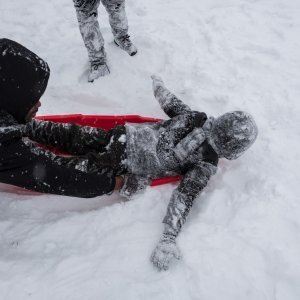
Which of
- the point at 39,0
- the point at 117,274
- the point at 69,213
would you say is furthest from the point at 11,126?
the point at 39,0

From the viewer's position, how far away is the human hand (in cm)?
215

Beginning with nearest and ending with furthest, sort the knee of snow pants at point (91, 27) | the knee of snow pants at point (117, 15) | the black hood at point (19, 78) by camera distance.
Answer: the black hood at point (19, 78) < the knee of snow pants at point (91, 27) < the knee of snow pants at point (117, 15)

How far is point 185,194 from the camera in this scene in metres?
2.44

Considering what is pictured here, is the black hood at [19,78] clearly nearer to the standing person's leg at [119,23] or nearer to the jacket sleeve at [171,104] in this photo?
the jacket sleeve at [171,104]

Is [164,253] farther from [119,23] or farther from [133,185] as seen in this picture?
[119,23]

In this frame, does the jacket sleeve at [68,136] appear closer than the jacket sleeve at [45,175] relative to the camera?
No

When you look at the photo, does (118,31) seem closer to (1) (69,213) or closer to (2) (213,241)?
(1) (69,213)

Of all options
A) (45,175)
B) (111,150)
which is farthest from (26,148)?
(111,150)

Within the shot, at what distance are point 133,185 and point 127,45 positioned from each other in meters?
1.75

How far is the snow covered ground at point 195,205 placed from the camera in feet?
6.95

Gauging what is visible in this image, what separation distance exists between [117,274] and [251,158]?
4.46 feet

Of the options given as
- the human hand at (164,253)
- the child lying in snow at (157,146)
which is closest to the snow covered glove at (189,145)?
the child lying in snow at (157,146)

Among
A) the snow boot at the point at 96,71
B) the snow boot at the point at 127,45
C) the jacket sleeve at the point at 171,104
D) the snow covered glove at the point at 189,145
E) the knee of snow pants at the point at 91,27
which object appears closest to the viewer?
the snow covered glove at the point at 189,145

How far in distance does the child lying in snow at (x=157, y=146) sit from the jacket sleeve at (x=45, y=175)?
0.40 feet
